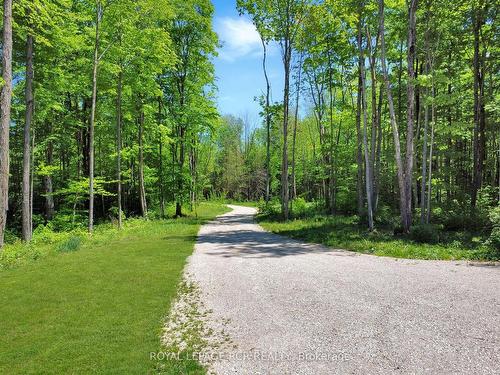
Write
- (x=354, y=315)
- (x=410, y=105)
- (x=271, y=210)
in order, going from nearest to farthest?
→ (x=354, y=315), (x=410, y=105), (x=271, y=210)

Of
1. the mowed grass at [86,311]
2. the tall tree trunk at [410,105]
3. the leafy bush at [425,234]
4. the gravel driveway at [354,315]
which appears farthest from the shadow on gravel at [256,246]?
the tall tree trunk at [410,105]

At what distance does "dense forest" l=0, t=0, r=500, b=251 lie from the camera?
14789 mm

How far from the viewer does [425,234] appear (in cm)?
1256

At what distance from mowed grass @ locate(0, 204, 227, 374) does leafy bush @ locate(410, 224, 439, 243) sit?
8680 mm

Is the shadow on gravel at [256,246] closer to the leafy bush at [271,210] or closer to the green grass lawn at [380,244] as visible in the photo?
the green grass lawn at [380,244]

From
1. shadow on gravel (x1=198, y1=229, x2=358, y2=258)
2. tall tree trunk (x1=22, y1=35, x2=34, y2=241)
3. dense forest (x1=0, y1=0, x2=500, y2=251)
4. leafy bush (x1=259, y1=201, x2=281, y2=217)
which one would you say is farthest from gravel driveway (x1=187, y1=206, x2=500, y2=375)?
leafy bush (x1=259, y1=201, x2=281, y2=217)

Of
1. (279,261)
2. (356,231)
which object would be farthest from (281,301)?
(356,231)

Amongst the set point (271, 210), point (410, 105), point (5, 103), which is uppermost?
point (410, 105)

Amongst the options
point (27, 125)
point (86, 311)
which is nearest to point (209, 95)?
point (27, 125)

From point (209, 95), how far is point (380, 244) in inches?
840

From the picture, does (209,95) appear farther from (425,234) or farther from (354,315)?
(354,315)

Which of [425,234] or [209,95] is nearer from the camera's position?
[425,234]

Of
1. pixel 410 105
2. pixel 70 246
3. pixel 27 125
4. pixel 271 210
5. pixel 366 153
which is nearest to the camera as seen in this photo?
pixel 70 246

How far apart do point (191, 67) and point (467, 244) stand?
22241mm
